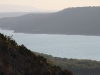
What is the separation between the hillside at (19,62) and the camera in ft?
28.6

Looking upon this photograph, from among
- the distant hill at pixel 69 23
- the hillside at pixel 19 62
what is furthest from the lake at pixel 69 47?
the hillside at pixel 19 62

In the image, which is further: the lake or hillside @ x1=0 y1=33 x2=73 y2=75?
the lake

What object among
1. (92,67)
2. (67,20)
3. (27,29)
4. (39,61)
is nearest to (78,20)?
(67,20)

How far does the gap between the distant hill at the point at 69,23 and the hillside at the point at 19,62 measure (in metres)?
138

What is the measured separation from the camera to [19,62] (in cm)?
909

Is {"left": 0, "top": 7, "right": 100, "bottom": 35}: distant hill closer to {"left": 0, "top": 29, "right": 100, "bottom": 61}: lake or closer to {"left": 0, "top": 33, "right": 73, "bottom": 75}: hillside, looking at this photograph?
{"left": 0, "top": 29, "right": 100, "bottom": 61}: lake

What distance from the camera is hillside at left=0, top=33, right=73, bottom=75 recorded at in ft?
28.6

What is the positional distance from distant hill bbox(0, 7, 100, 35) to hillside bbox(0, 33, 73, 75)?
138 meters

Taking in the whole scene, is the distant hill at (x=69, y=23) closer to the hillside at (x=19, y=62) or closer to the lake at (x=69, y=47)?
the lake at (x=69, y=47)

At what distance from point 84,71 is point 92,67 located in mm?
3021

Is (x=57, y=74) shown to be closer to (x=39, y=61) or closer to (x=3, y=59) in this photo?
(x=39, y=61)

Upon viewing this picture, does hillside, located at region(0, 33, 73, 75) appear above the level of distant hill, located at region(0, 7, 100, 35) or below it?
below

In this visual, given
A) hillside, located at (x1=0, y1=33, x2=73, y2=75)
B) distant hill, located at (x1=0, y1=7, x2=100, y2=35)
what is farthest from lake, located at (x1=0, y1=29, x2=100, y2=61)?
hillside, located at (x1=0, y1=33, x2=73, y2=75)

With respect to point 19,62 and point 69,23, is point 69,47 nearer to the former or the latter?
point 69,23
